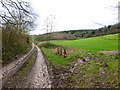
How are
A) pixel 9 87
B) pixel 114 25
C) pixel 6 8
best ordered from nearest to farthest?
1. pixel 114 25
2. pixel 9 87
3. pixel 6 8

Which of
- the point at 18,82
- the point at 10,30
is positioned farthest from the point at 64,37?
the point at 18,82

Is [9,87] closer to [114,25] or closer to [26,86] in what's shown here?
[26,86]

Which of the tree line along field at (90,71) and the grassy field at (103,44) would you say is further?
the grassy field at (103,44)

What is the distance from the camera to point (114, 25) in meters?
4.56

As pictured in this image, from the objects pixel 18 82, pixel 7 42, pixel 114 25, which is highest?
pixel 114 25

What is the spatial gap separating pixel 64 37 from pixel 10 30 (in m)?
67.6

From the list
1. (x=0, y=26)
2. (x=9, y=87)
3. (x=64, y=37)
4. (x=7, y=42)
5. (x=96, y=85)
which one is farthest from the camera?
(x=64, y=37)

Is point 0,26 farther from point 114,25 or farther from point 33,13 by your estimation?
point 114,25

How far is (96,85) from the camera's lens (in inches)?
199

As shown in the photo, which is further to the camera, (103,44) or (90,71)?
(103,44)

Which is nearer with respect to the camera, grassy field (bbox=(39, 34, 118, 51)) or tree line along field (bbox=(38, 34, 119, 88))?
tree line along field (bbox=(38, 34, 119, 88))

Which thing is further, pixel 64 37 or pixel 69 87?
pixel 64 37

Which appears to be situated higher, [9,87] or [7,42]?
[7,42]

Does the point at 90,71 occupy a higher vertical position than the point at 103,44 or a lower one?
lower
